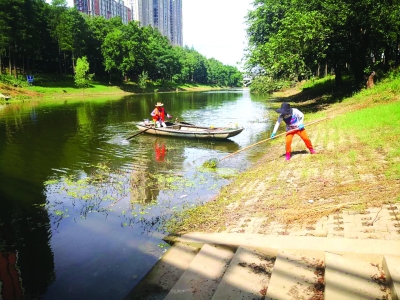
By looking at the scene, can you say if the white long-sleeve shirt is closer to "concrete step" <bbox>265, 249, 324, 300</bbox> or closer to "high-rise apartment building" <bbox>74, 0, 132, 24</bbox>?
"concrete step" <bbox>265, 249, 324, 300</bbox>

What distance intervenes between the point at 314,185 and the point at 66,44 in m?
62.5

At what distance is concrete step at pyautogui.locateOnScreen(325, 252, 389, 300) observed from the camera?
3.65 m

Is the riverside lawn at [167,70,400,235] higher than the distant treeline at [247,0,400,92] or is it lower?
lower

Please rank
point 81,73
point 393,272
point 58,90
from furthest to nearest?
point 81,73 < point 58,90 < point 393,272

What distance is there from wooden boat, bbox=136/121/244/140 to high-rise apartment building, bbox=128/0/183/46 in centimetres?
14007

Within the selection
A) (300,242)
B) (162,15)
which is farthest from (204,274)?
(162,15)

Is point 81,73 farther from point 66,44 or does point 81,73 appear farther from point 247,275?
point 247,275

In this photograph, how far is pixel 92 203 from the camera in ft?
29.9

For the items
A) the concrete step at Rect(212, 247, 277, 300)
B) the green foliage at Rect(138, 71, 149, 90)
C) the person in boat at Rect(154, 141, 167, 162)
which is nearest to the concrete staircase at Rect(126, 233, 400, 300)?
the concrete step at Rect(212, 247, 277, 300)

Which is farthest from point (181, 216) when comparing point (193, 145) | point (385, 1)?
point (385, 1)

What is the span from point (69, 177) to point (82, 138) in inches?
329

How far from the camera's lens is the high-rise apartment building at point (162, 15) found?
154500 mm

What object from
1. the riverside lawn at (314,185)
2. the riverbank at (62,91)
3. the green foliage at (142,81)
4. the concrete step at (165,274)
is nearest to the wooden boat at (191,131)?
the riverside lawn at (314,185)

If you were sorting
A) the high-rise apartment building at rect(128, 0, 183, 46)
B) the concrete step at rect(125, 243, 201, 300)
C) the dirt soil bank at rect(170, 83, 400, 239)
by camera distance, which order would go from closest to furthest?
the concrete step at rect(125, 243, 201, 300) → the dirt soil bank at rect(170, 83, 400, 239) → the high-rise apartment building at rect(128, 0, 183, 46)
